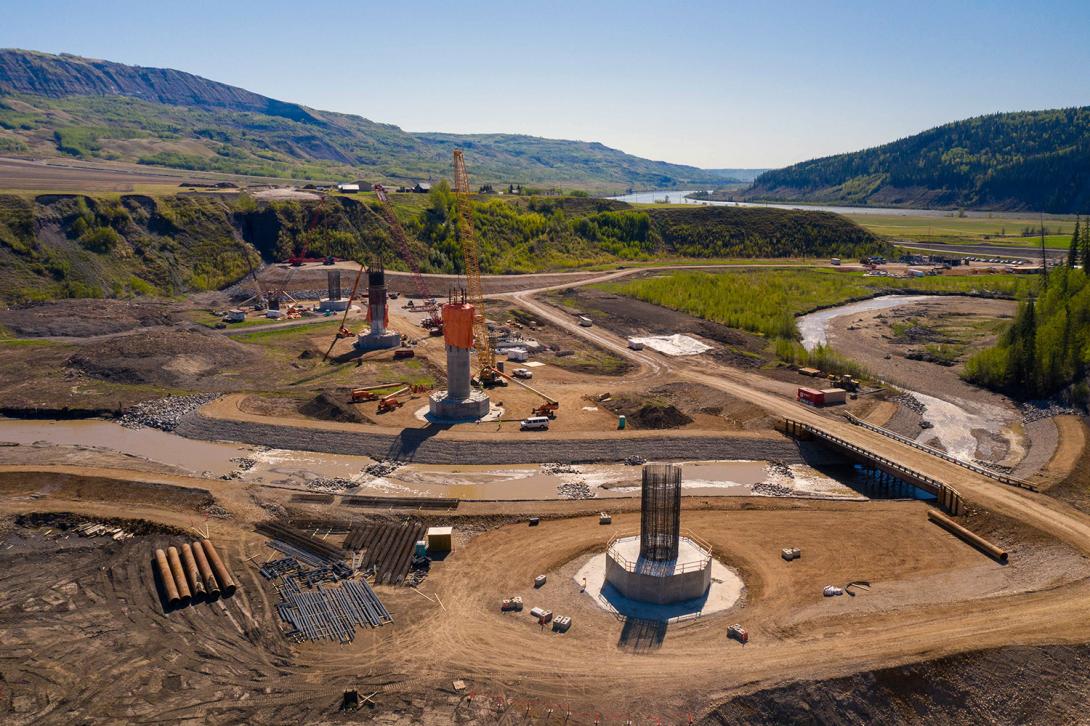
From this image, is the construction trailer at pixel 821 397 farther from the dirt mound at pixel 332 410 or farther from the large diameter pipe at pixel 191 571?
the large diameter pipe at pixel 191 571

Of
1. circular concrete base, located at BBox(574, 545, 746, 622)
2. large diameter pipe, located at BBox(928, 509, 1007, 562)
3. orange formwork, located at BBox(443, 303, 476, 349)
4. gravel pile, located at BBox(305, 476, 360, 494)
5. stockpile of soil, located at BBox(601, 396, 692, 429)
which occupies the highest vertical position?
orange formwork, located at BBox(443, 303, 476, 349)

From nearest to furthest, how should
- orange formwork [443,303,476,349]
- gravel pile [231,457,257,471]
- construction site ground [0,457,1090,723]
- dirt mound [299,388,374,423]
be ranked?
1. construction site ground [0,457,1090,723]
2. gravel pile [231,457,257,471]
3. orange formwork [443,303,476,349]
4. dirt mound [299,388,374,423]

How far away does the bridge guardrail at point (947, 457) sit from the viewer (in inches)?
1818

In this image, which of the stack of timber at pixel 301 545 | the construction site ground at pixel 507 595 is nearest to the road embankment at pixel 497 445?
the construction site ground at pixel 507 595

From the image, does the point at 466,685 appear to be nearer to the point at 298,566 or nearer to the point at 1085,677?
the point at 298,566

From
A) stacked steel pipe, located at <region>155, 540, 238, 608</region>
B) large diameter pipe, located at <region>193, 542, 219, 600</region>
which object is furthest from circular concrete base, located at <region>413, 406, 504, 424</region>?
large diameter pipe, located at <region>193, 542, 219, 600</region>

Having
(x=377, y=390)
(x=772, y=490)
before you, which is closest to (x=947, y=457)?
(x=772, y=490)

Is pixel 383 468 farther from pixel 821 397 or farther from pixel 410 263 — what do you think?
pixel 410 263

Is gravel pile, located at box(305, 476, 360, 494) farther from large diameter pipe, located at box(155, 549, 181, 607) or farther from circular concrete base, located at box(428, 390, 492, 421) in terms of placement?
circular concrete base, located at box(428, 390, 492, 421)

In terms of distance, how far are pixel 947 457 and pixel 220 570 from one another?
148 feet

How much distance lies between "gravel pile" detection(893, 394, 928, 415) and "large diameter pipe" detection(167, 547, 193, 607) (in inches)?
2263

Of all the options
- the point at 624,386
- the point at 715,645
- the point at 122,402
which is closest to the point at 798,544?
the point at 715,645

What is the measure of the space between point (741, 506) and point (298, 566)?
25594mm

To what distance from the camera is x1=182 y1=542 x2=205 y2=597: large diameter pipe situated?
114ft
